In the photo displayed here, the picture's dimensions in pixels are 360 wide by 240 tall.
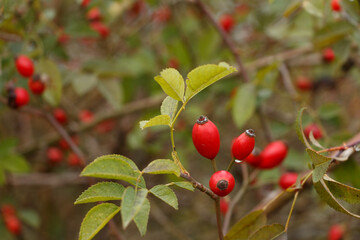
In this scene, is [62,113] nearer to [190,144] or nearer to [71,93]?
[190,144]

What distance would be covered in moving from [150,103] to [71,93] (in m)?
1.62

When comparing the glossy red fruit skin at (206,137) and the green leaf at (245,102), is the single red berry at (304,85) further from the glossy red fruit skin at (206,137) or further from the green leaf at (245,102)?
the glossy red fruit skin at (206,137)

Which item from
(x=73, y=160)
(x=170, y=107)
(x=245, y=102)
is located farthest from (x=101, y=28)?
(x=170, y=107)

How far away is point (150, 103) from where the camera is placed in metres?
2.50

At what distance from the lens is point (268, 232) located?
0.97 metres

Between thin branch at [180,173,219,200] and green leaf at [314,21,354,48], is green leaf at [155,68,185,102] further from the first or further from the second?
green leaf at [314,21,354,48]

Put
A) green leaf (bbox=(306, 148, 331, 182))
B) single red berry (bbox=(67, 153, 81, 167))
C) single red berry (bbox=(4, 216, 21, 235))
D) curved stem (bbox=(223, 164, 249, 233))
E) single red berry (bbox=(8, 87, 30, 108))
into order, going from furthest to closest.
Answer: single red berry (bbox=(67, 153, 81, 167)) → single red berry (bbox=(4, 216, 21, 235)) → single red berry (bbox=(8, 87, 30, 108)) → curved stem (bbox=(223, 164, 249, 233)) → green leaf (bbox=(306, 148, 331, 182))

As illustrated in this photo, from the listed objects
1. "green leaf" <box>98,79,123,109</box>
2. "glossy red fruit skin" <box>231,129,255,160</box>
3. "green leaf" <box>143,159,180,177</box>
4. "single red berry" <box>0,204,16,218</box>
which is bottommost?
"single red berry" <box>0,204,16,218</box>

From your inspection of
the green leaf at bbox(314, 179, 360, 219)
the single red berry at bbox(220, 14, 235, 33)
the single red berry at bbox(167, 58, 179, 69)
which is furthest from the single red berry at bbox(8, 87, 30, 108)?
the single red berry at bbox(220, 14, 235, 33)

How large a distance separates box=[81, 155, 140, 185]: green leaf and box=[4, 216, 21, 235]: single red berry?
6.76 ft

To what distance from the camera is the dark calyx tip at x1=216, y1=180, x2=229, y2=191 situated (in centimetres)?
88

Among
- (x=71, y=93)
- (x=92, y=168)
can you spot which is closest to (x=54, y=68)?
(x=92, y=168)

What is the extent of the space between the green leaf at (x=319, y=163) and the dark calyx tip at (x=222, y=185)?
22 centimetres

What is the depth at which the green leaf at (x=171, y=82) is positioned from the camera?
0.87 m
